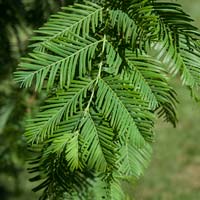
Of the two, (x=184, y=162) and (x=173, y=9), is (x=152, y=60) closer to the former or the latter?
(x=173, y=9)

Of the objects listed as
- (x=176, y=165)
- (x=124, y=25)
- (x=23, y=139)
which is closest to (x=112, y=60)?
(x=124, y=25)

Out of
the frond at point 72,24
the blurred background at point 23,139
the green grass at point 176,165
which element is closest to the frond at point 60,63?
the frond at point 72,24

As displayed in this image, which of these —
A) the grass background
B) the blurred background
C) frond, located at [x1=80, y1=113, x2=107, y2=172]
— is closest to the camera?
frond, located at [x1=80, y1=113, x2=107, y2=172]

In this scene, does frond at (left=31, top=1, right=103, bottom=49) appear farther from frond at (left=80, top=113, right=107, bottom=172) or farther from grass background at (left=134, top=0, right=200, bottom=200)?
grass background at (left=134, top=0, right=200, bottom=200)

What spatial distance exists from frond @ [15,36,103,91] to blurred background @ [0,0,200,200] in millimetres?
307

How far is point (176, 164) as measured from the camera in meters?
4.07

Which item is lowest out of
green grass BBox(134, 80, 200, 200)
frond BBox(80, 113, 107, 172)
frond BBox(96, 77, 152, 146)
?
green grass BBox(134, 80, 200, 200)

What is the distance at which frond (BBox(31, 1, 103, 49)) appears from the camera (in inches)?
26.5

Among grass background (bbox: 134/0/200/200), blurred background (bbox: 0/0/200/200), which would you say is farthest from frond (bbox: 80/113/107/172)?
grass background (bbox: 134/0/200/200)

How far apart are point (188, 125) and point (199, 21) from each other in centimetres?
191

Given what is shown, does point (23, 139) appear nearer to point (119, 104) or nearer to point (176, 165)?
point (119, 104)

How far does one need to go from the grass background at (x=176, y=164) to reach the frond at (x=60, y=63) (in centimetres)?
285

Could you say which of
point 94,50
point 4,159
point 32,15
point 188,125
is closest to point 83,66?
point 94,50

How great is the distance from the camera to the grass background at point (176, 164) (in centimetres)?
372
